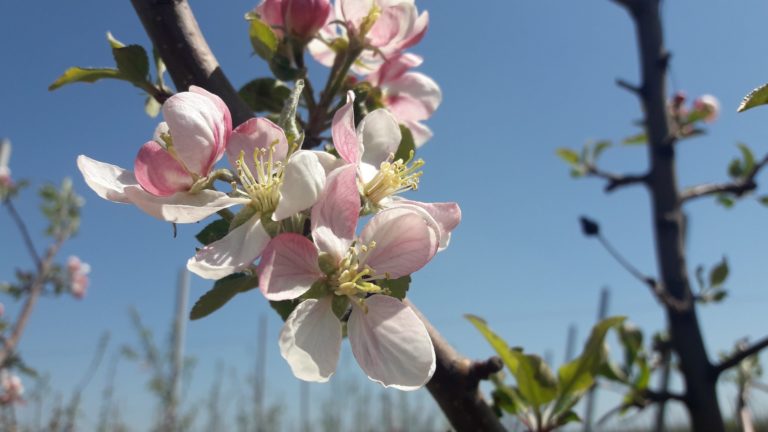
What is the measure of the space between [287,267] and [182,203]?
0.10 meters

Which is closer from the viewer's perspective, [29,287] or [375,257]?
[375,257]

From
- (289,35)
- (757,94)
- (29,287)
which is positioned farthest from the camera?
(29,287)

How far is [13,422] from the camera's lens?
2.62 m

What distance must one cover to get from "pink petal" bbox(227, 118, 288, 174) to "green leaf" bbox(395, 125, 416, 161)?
0.17 m

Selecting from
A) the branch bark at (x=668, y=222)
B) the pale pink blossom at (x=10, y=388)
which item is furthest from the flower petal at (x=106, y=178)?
the pale pink blossom at (x=10, y=388)

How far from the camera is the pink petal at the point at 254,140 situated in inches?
19.1

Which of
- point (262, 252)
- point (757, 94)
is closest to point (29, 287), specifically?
point (262, 252)

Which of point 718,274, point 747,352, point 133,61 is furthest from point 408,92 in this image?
point 718,274

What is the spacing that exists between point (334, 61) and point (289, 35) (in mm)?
68

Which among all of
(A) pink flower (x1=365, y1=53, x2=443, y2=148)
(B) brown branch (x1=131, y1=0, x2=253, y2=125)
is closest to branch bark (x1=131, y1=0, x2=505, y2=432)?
(B) brown branch (x1=131, y1=0, x2=253, y2=125)

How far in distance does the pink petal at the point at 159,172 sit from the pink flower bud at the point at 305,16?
0.27 m

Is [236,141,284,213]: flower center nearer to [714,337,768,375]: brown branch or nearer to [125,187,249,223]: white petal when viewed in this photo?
[125,187,249,223]: white petal

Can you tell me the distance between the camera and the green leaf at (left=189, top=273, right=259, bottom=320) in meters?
0.50

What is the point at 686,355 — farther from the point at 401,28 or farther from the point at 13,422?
the point at 13,422
